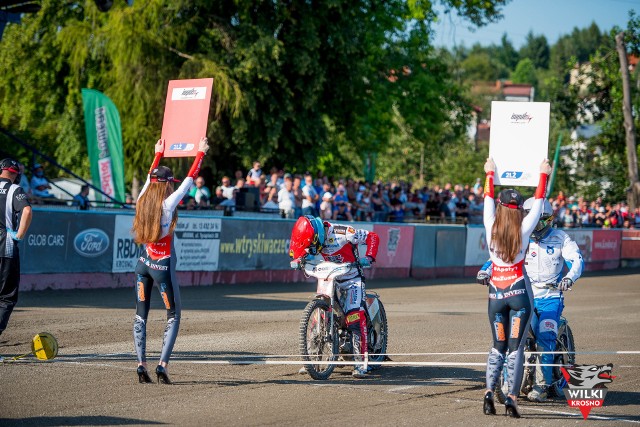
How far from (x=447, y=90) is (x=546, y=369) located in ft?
124

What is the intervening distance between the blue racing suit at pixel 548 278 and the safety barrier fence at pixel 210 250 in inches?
414

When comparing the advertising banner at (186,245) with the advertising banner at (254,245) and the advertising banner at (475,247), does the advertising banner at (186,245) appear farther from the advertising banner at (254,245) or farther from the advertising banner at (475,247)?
the advertising banner at (475,247)

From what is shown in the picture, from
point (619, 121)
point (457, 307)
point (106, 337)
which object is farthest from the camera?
point (619, 121)

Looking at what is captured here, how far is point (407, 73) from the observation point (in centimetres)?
4419

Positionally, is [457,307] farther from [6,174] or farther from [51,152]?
[51,152]

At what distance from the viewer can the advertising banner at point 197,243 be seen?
19.9 metres

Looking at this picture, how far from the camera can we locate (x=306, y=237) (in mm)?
9641

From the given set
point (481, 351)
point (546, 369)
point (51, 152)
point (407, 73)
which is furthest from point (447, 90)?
point (546, 369)

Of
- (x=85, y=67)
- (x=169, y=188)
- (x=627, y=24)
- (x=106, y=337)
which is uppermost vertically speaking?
(x=627, y=24)

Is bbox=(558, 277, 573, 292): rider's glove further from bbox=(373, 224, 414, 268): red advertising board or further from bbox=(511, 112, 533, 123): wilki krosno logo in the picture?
bbox=(373, 224, 414, 268): red advertising board

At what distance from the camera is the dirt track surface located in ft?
25.5

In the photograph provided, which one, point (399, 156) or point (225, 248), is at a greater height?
point (399, 156)

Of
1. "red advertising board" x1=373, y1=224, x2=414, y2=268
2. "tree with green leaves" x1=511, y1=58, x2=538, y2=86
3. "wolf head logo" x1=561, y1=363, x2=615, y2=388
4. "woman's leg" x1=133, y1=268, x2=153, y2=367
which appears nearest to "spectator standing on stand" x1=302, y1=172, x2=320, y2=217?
"red advertising board" x1=373, y1=224, x2=414, y2=268

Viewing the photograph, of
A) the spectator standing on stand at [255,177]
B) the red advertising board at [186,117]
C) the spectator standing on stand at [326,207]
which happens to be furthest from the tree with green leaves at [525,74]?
the red advertising board at [186,117]
